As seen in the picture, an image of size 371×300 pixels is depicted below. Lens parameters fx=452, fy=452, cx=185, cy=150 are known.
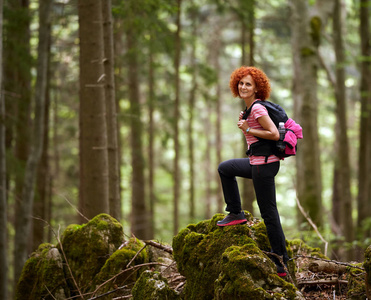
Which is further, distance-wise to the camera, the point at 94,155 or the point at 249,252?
the point at 94,155

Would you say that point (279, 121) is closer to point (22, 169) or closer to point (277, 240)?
point (277, 240)

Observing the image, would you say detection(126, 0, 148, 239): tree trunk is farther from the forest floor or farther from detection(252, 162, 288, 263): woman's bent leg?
detection(252, 162, 288, 263): woman's bent leg

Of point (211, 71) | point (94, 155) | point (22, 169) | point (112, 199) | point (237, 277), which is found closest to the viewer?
point (237, 277)

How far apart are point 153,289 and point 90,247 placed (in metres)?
1.65

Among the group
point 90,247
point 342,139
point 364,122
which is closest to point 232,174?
point 90,247

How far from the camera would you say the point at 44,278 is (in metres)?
5.76

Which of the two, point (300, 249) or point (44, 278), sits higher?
point (300, 249)

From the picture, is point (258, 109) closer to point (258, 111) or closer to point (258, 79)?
point (258, 111)

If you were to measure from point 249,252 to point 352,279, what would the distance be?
1.19 metres

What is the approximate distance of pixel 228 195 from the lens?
16.2ft

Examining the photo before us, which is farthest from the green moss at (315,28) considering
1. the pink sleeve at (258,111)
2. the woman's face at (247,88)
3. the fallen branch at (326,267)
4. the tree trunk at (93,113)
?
the pink sleeve at (258,111)

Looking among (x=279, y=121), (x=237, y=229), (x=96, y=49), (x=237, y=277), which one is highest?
(x=96, y=49)

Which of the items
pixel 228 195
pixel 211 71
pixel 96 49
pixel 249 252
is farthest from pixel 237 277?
pixel 211 71

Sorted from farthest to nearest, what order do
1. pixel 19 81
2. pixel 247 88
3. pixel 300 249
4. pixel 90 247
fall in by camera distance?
pixel 19 81 < pixel 300 249 < pixel 90 247 < pixel 247 88
